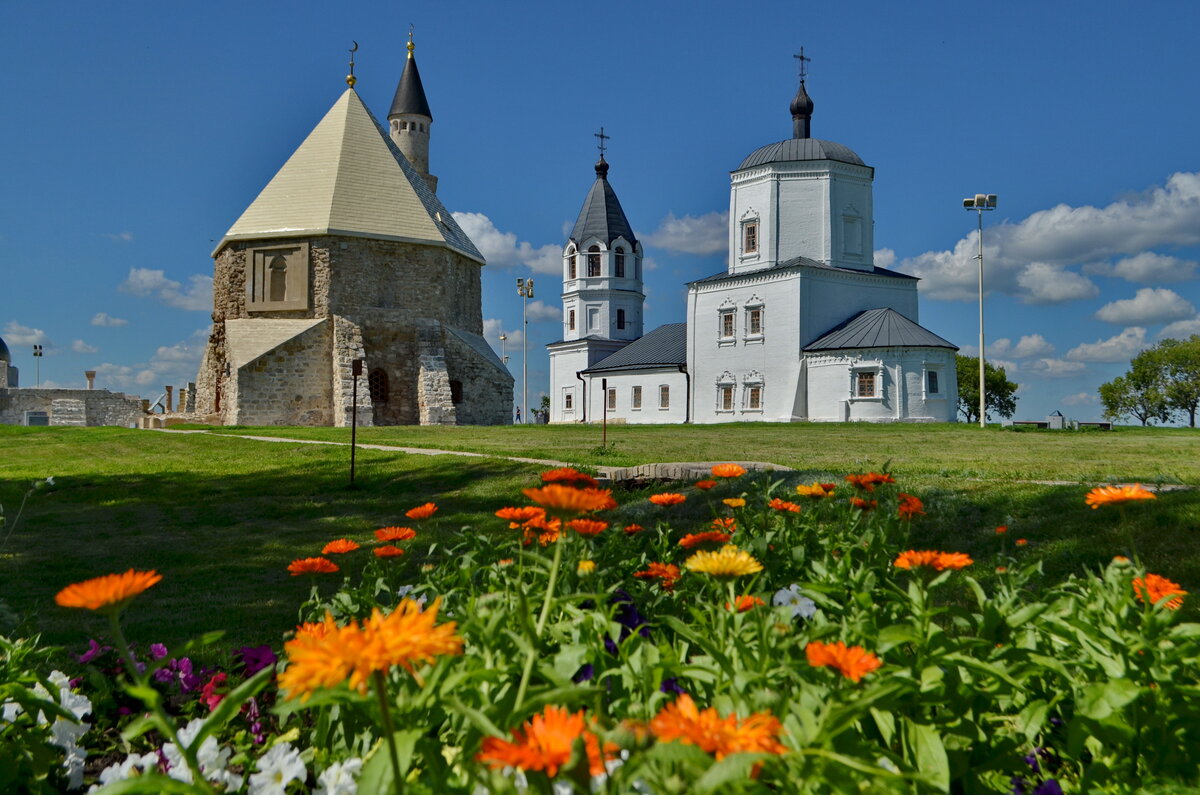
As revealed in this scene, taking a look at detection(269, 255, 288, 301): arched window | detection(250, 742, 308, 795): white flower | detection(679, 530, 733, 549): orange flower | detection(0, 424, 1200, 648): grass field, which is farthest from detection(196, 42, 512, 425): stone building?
detection(250, 742, 308, 795): white flower

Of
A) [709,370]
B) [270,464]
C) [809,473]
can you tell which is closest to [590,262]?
[709,370]

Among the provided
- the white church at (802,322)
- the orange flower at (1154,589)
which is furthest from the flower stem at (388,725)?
the white church at (802,322)

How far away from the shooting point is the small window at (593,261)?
5259cm

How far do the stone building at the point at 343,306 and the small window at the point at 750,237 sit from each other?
14158mm

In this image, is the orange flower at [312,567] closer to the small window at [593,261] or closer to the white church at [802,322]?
the white church at [802,322]

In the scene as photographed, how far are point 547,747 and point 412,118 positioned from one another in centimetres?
4481

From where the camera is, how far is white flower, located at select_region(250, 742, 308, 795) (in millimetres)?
2193

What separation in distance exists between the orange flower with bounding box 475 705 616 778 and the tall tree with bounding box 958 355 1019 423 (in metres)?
65.8

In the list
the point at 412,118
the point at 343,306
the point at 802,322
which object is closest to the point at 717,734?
the point at 343,306

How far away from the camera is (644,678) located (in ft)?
6.34

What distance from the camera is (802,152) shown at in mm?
40438

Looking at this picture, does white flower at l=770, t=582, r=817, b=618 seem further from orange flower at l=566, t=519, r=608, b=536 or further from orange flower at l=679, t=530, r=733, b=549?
orange flower at l=566, t=519, r=608, b=536

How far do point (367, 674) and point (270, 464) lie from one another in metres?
15.6

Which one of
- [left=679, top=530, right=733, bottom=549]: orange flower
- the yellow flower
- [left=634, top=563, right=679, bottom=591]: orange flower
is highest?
the yellow flower
